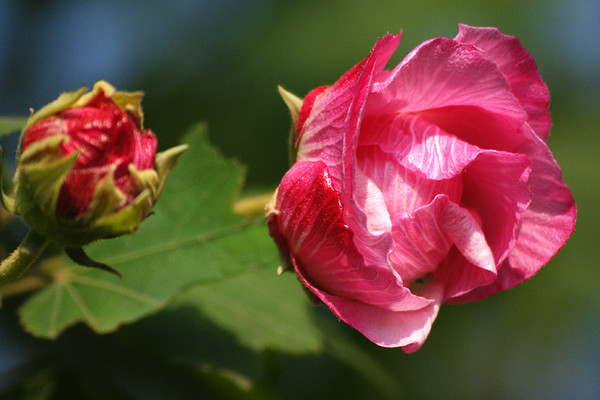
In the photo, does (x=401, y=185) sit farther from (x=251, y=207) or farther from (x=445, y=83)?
(x=251, y=207)

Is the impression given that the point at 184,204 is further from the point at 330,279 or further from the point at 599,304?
the point at 599,304

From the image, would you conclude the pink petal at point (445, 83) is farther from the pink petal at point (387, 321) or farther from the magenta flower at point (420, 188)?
the pink petal at point (387, 321)

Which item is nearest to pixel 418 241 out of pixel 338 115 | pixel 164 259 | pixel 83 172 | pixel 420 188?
pixel 420 188

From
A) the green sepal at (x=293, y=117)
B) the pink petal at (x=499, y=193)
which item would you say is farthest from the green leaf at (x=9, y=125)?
the pink petal at (x=499, y=193)

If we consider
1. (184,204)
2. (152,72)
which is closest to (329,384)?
(184,204)

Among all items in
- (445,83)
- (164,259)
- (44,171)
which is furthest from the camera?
(164,259)
